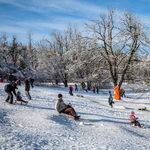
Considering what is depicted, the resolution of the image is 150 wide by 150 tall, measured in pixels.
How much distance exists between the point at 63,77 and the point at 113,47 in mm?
19233

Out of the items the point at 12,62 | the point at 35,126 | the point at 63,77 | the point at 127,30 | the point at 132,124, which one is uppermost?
the point at 127,30

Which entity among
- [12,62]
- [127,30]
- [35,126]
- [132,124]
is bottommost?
[132,124]

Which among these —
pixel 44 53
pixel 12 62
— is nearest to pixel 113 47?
pixel 12 62

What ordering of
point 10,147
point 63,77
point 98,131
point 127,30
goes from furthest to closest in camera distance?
1. point 63,77
2. point 127,30
3. point 98,131
4. point 10,147

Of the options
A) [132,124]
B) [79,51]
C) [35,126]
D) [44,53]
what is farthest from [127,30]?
[44,53]

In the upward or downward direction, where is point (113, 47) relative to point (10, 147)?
upward

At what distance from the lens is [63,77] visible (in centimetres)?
3572

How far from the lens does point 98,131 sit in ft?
19.7

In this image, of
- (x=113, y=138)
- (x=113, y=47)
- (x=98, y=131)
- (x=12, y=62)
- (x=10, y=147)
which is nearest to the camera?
(x=10, y=147)

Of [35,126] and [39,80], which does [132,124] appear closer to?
[35,126]

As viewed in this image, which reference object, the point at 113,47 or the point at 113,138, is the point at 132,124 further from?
the point at 113,47

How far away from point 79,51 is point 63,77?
17637 millimetres

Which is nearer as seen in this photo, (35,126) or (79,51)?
(35,126)

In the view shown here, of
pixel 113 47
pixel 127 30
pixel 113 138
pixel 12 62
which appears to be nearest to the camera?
pixel 113 138
